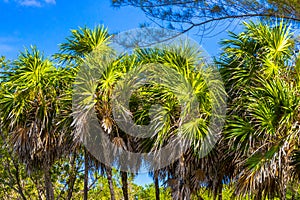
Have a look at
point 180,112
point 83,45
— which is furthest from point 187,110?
point 83,45

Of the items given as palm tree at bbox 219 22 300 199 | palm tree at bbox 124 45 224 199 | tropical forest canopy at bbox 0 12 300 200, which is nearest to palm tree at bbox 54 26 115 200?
tropical forest canopy at bbox 0 12 300 200

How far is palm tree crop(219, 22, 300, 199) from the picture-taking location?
8719mm

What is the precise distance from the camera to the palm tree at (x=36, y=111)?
11047mm

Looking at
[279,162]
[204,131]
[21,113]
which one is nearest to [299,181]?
[279,162]

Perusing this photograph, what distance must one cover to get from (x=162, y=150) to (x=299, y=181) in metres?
2.80

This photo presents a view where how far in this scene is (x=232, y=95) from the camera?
1038 centimetres

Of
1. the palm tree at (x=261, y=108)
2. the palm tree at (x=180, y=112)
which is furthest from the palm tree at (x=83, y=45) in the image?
the palm tree at (x=261, y=108)

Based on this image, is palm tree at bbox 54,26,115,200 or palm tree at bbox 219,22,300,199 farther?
palm tree at bbox 54,26,115,200

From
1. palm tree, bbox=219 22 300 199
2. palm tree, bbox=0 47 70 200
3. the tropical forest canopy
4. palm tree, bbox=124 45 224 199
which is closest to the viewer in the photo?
palm tree, bbox=219 22 300 199

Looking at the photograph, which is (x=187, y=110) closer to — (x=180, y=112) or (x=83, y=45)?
(x=180, y=112)

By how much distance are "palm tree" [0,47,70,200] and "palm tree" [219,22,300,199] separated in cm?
385

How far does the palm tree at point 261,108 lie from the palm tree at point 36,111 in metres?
3.85

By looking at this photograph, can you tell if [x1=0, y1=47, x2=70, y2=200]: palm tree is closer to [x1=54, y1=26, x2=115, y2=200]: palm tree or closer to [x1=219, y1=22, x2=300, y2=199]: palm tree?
[x1=54, y1=26, x2=115, y2=200]: palm tree

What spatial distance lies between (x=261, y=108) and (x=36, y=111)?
17.1 feet
